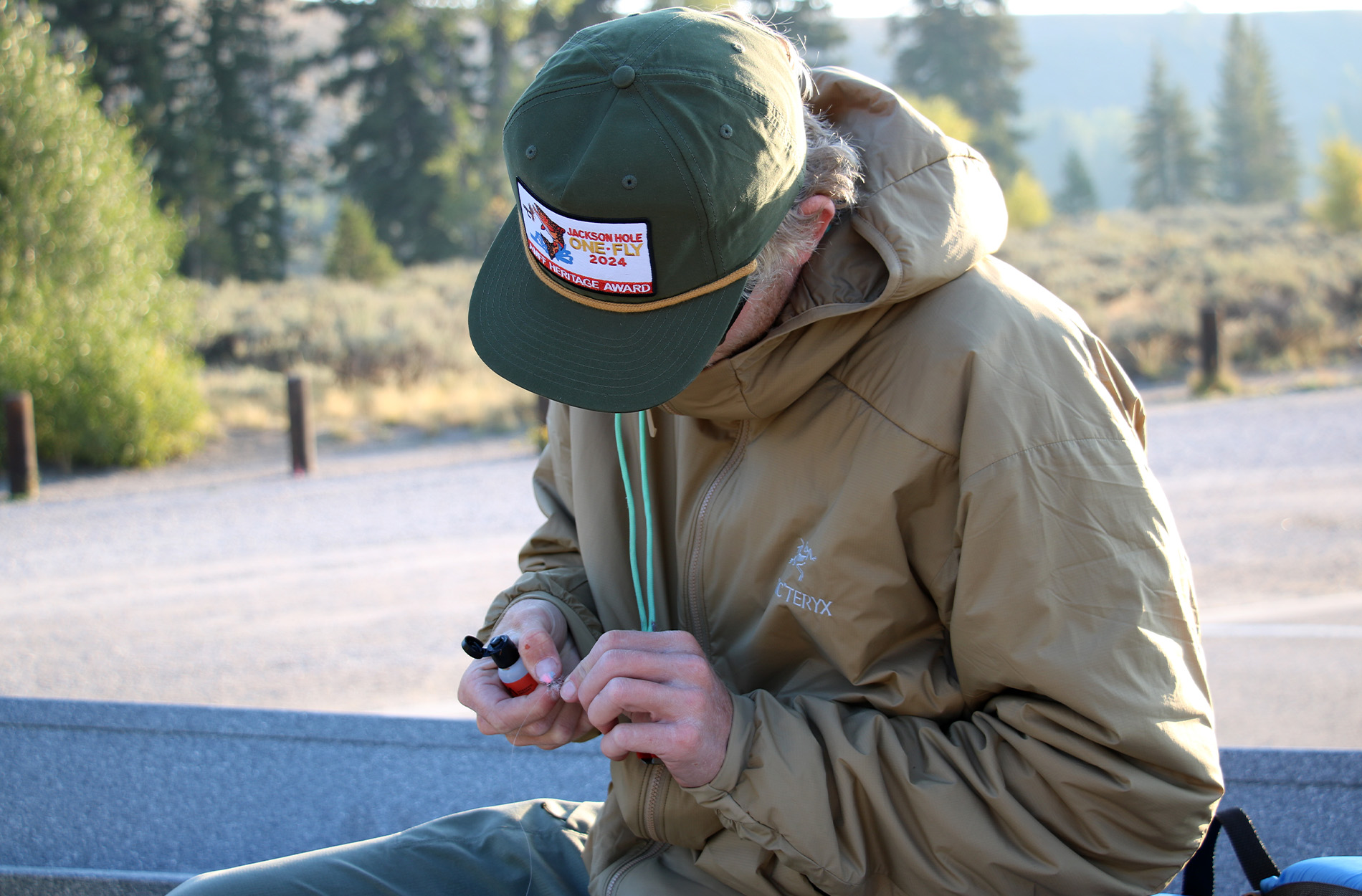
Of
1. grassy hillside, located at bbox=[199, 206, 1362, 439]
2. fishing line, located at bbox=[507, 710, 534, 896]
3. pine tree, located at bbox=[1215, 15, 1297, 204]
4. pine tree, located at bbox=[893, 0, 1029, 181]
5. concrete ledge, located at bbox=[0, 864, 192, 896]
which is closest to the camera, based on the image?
fishing line, located at bbox=[507, 710, 534, 896]

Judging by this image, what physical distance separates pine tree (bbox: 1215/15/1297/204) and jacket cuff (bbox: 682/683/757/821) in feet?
286

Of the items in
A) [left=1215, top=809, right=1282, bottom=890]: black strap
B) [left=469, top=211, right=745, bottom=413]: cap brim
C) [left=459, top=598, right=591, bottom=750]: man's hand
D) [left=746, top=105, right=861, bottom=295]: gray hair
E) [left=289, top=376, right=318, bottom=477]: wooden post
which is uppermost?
[left=746, top=105, right=861, bottom=295]: gray hair

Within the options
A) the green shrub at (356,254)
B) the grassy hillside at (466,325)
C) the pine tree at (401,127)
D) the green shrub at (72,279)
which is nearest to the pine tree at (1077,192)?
the grassy hillside at (466,325)

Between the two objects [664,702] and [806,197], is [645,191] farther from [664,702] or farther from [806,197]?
[664,702]

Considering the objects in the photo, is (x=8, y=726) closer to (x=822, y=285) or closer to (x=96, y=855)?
(x=96, y=855)

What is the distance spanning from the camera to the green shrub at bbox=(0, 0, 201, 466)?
11.8 meters

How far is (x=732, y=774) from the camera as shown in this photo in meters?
1.35

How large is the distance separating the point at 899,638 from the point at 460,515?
7455 millimetres

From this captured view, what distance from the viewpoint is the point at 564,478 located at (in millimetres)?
1954

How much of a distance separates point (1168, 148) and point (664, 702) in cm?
8372

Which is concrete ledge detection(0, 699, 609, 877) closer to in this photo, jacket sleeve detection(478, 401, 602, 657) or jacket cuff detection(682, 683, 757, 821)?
jacket sleeve detection(478, 401, 602, 657)

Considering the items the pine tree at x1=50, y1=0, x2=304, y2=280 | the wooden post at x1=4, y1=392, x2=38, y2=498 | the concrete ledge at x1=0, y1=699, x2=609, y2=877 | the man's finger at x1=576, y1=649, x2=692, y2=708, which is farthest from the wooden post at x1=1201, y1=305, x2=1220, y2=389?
the pine tree at x1=50, y1=0, x2=304, y2=280

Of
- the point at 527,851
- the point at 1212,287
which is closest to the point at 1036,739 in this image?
the point at 527,851

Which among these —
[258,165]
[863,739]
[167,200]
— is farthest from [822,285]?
[258,165]
